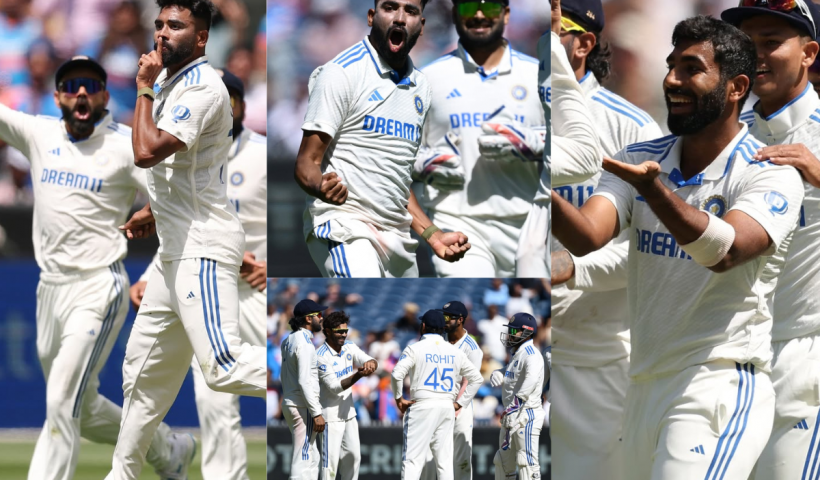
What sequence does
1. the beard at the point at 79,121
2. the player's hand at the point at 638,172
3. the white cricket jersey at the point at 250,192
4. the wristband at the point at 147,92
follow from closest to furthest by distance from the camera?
the player's hand at the point at 638,172 → the wristband at the point at 147,92 → the beard at the point at 79,121 → the white cricket jersey at the point at 250,192

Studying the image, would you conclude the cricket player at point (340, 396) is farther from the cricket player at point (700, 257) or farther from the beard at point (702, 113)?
Result: the beard at point (702, 113)

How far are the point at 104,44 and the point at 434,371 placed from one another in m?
4.44

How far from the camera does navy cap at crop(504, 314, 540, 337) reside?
4215 mm

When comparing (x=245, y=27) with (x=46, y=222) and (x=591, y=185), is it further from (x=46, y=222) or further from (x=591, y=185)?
(x=591, y=185)

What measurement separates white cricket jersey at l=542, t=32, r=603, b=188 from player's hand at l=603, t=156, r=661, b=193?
1019 millimetres

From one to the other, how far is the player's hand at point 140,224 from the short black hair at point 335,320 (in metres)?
1.29

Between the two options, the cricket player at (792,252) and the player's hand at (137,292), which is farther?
the player's hand at (137,292)

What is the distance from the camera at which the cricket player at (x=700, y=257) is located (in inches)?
145

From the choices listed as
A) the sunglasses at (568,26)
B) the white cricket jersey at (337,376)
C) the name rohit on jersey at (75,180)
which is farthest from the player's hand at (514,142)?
the name rohit on jersey at (75,180)

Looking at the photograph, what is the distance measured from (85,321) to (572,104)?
2900 mm

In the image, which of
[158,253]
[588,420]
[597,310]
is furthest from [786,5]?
[158,253]

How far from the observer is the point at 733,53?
4.05 metres

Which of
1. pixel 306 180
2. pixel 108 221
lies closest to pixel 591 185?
pixel 306 180

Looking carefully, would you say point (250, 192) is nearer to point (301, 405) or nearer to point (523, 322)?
point (301, 405)
